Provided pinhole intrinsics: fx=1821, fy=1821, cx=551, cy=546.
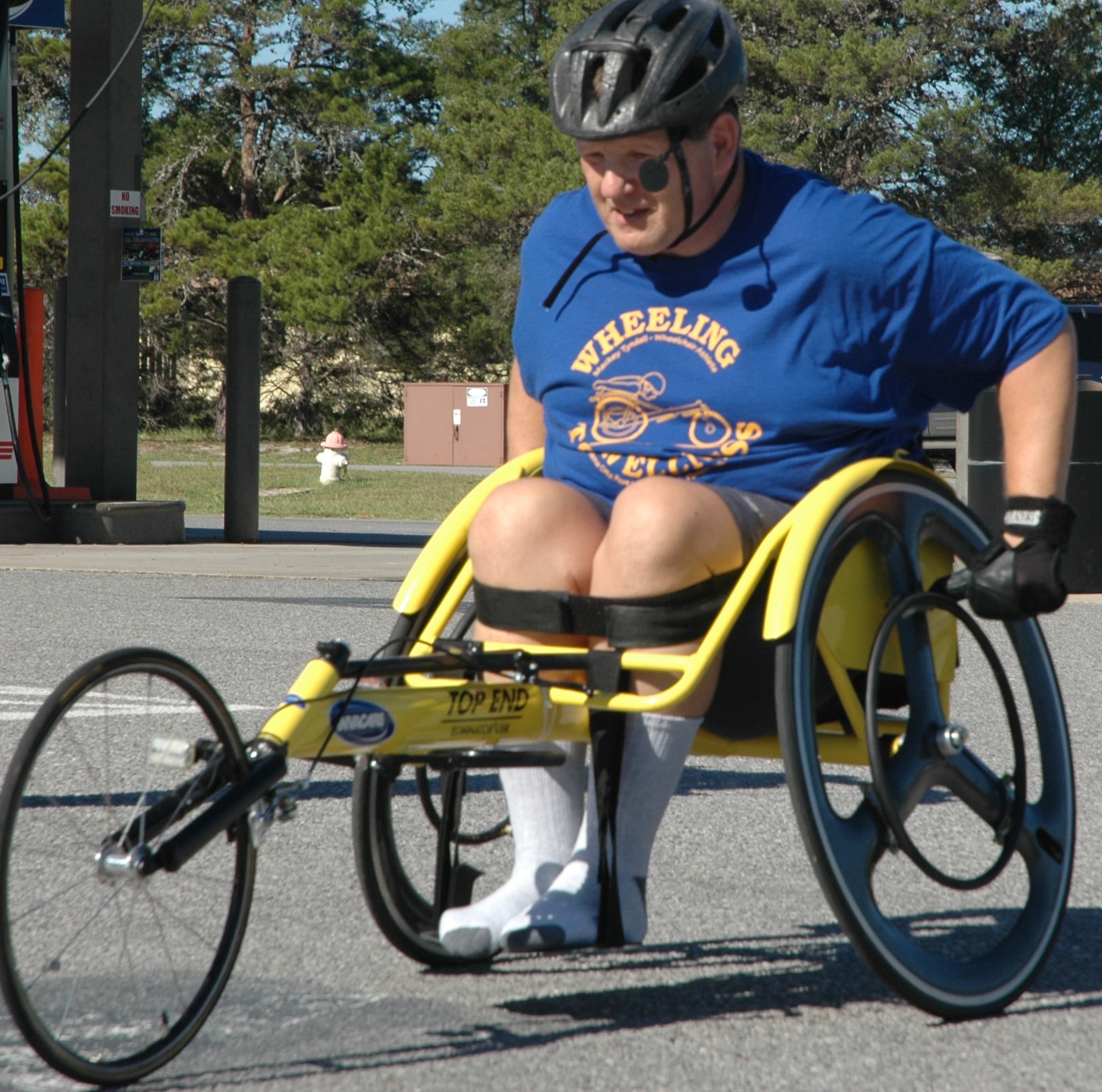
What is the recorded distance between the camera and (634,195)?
282 cm

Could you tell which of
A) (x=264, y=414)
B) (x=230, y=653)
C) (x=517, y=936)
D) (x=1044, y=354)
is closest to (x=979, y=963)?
(x=517, y=936)

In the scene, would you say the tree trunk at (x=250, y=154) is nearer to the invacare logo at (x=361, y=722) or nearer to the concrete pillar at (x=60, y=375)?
the concrete pillar at (x=60, y=375)

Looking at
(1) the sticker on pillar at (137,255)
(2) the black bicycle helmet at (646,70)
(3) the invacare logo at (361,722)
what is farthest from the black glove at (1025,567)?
(1) the sticker on pillar at (137,255)

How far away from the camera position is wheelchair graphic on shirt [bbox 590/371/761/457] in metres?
2.81

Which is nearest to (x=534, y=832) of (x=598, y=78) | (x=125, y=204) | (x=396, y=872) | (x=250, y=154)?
(x=396, y=872)

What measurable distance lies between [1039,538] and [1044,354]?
0.29 m

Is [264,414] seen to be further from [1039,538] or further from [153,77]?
[1039,538]

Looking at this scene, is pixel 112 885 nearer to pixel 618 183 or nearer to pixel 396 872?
pixel 396 872

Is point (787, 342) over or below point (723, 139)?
below

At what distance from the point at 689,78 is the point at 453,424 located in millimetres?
29050

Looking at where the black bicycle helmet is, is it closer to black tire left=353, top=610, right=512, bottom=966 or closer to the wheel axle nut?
black tire left=353, top=610, right=512, bottom=966

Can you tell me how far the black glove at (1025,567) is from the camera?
266 cm

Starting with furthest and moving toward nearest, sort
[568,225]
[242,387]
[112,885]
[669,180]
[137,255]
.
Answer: [242,387], [137,255], [568,225], [669,180], [112,885]

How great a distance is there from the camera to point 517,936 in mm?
2617
